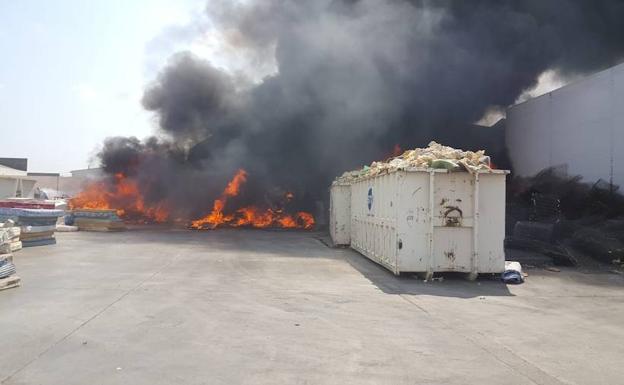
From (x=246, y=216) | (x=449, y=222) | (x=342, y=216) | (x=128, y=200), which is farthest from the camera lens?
(x=128, y=200)

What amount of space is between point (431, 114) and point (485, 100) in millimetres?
2590

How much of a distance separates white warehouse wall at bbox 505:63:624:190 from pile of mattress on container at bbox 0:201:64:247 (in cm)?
1736

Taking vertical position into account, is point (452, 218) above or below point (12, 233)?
above

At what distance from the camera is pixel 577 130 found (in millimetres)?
18875

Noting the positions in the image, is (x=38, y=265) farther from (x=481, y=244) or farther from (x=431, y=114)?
(x=431, y=114)

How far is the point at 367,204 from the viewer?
12.9m

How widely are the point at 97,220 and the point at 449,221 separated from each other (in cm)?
1641

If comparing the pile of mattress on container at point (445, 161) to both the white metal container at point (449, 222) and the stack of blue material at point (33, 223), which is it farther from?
the stack of blue material at point (33, 223)

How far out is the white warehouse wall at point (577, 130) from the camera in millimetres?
16797

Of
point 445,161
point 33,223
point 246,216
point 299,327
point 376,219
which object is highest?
point 445,161

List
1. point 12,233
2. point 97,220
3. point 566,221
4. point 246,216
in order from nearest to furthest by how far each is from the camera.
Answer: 1. point 12,233
2. point 566,221
3. point 97,220
4. point 246,216

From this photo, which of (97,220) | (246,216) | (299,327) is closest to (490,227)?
(299,327)

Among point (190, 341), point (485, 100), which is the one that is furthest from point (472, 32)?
point (190, 341)

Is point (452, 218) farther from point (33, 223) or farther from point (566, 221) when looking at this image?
point (33, 223)
